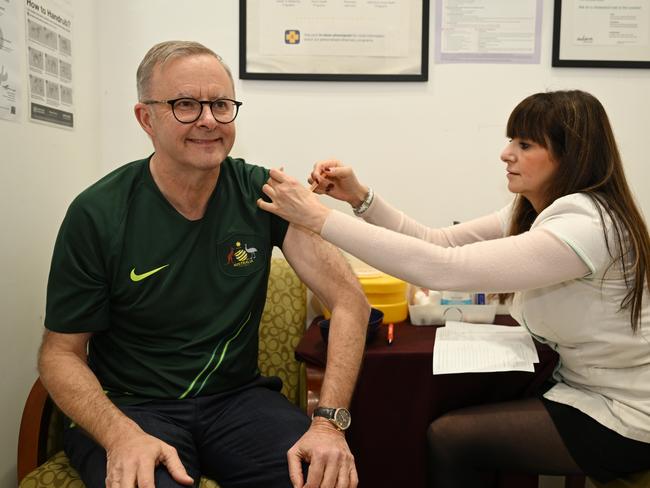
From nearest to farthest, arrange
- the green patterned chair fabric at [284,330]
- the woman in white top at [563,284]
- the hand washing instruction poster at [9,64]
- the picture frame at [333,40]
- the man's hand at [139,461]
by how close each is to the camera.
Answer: the man's hand at [139,461] < the woman in white top at [563,284] < the hand washing instruction poster at [9,64] < the green patterned chair fabric at [284,330] < the picture frame at [333,40]

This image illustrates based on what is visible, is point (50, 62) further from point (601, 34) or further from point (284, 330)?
point (601, 34)

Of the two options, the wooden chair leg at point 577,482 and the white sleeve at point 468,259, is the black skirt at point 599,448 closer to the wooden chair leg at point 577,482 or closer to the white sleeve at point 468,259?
the white sleeve at point 468,259

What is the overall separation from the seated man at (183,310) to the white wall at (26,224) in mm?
300

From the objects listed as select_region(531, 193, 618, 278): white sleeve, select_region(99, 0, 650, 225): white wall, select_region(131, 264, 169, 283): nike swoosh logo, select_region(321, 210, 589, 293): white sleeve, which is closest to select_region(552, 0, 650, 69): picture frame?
select_region(99, 0, 650, 225): white wall

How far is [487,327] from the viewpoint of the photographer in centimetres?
182

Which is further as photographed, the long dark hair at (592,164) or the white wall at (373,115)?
the white wall at (373,115)

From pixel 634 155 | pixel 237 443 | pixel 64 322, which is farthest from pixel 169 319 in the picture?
pixel 634 155

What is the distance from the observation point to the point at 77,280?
134 cm

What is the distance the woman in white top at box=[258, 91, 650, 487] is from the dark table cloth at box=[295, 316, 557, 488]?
0.12m

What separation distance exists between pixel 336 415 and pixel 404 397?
1.27ft

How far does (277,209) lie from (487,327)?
797 mm

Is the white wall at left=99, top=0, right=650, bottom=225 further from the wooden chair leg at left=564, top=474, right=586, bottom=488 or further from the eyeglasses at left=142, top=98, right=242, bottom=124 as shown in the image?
the wooden chair leg at left=564, top=474, right=586, bottom=488

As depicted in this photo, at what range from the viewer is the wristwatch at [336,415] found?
1.34m

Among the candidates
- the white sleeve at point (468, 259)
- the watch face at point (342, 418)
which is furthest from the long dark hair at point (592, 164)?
the watch face at point (342, 418)
